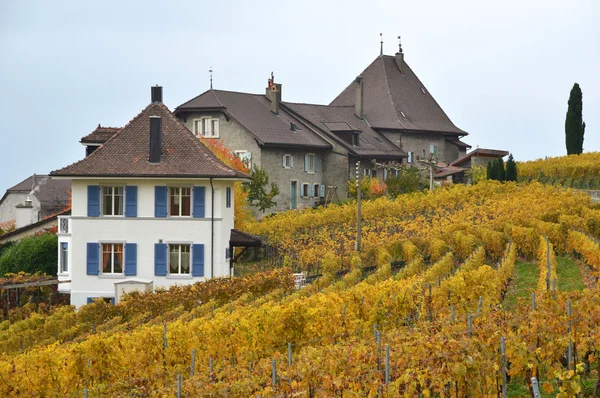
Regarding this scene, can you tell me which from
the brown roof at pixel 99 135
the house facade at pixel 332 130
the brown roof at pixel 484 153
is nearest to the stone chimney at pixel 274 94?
the house facade at pixel 332 130

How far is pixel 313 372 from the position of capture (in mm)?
13398

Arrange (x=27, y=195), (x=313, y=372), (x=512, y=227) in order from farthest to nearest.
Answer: (x=27, y=195)
(x=512, y=227)
(x=313, y=372)

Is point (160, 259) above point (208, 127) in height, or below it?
below

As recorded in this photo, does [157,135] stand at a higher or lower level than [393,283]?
higher

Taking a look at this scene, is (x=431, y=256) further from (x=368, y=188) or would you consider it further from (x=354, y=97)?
(x=354, y=97)

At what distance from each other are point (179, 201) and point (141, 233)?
170 centimetres

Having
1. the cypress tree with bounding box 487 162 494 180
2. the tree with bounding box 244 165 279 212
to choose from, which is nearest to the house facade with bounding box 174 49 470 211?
the tree with bounding box 244 165 279 212

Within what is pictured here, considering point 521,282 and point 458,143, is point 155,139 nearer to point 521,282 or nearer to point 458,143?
point 521,282

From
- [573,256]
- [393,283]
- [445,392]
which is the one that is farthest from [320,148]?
[445,392]

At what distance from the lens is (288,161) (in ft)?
204

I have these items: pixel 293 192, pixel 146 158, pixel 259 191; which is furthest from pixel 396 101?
pixel 146 158

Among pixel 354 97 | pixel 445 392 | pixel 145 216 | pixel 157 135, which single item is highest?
pixel 354 97

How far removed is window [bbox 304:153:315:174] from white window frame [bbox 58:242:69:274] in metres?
26.7

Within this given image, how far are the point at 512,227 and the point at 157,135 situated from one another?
12574 mm
